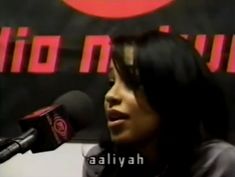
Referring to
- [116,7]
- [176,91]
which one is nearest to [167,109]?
[176,91]

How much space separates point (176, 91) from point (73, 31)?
22cm

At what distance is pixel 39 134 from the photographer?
1.90 ft

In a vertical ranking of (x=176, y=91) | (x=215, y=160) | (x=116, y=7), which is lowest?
(x=215, y=160)

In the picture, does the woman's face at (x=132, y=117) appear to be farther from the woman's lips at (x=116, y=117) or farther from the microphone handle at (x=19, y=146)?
Result: the microphone handle at (x=19, y=146)

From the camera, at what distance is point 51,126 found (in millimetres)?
604

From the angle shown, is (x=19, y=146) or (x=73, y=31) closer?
(x=19, y=146)

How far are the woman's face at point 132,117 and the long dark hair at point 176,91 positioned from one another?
0.01m

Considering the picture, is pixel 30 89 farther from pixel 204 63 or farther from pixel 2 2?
pixel 204 63

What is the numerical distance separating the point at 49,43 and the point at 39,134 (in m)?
0.30

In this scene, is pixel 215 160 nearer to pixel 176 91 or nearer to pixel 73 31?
pixel 176 91

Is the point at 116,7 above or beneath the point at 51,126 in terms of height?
Result: above

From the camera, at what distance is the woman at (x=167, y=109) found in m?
0.73

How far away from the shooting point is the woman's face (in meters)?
0.76

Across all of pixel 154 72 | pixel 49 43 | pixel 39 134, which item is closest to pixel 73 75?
pixel 49 43
